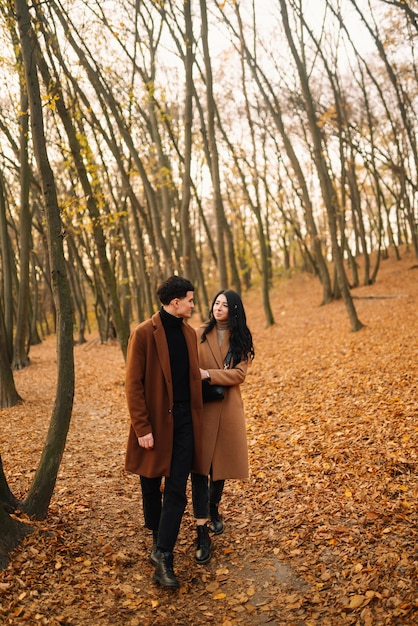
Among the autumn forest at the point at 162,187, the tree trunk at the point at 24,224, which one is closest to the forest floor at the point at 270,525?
the autumn forest at the point at 162,187

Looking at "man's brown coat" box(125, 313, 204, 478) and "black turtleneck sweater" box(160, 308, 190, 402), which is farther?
"black turtleneck sweater" box(160, 308, 190, 402)

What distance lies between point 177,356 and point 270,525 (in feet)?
6.35

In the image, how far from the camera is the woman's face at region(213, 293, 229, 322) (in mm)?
4266

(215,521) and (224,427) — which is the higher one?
(224,427)

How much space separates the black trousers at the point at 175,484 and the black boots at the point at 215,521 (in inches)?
29.3

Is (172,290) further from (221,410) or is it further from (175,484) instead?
(175,484)

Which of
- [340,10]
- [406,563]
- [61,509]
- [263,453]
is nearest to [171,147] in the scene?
[340,10]

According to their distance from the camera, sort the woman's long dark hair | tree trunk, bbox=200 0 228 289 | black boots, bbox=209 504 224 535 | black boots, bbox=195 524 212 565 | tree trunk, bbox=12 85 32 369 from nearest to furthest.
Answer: black boots, bbox=195 524 212 565
the woman's long dark hair
black boots, bbox=209 504 224 535
tree trunk, bbox=200 0 228 289
tree trunk, bbox=12 85 32 369

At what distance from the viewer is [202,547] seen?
3.96 m

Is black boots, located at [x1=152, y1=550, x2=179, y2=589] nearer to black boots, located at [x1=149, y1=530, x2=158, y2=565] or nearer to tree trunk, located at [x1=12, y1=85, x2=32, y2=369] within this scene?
black boots, located at [x1=149, y1=530, x2=158, y2=565]

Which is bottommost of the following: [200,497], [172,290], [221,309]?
[200,497]

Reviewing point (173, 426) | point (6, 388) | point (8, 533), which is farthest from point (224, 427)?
point (6, 388)

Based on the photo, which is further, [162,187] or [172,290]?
[162,187]

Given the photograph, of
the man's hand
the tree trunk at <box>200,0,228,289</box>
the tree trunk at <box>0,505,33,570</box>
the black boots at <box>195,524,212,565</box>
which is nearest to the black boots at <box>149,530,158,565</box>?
the black boots at <box>195,524,212,565</box>
